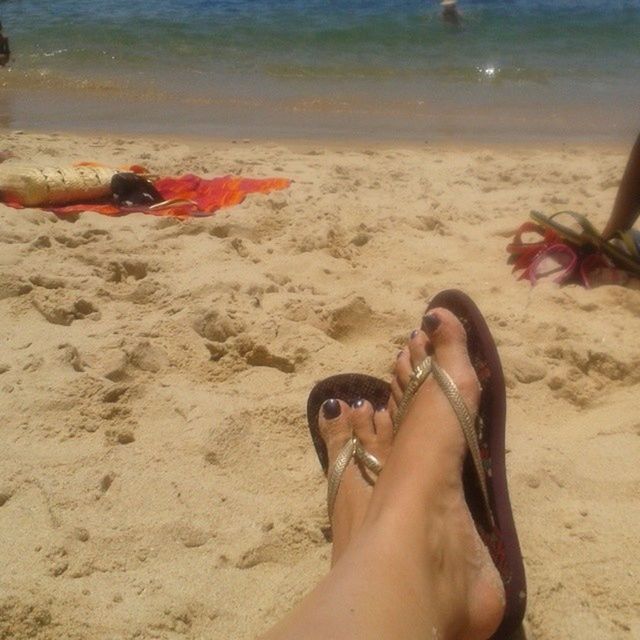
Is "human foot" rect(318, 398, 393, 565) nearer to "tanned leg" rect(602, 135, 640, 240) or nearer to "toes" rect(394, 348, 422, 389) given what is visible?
"toes" rect(394, 348, 422, 389)

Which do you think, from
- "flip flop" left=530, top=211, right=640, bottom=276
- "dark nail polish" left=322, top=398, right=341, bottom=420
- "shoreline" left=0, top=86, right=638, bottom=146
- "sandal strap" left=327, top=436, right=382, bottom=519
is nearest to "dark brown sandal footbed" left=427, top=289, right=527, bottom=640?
"sandal strap" left=327, top=436, right=382, bottom=519

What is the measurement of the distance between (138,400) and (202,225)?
3.87ft

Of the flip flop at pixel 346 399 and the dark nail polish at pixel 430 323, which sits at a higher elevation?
the dark nail polish at pixel 430 323

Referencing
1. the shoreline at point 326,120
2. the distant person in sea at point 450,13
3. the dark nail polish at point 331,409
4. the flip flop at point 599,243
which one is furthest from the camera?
the distant person in sea at point 450,13

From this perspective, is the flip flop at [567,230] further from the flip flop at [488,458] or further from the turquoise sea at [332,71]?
the turquoise sea at [332,71]

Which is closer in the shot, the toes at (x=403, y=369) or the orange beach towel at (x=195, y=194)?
the toes at (x=403, y=369)

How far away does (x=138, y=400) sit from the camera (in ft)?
5.71

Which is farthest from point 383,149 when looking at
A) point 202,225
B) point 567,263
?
point 567,263

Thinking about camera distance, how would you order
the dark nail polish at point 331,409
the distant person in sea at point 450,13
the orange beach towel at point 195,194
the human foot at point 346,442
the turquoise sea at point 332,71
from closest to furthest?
the human foot at point 346,442, the dark nail polish at point 331,409, the orange beach towel at point 195,194, the turquoise sea at point 332,71, the distant person in sea at point 450,13

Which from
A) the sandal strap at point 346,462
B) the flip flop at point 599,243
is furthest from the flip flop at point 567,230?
the sandal strap at point 346,462

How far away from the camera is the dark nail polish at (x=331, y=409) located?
1.61m

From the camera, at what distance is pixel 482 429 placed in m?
1.47

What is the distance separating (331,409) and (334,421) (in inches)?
1.2

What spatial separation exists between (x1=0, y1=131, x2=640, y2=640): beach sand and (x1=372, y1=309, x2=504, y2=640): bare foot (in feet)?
0.38
